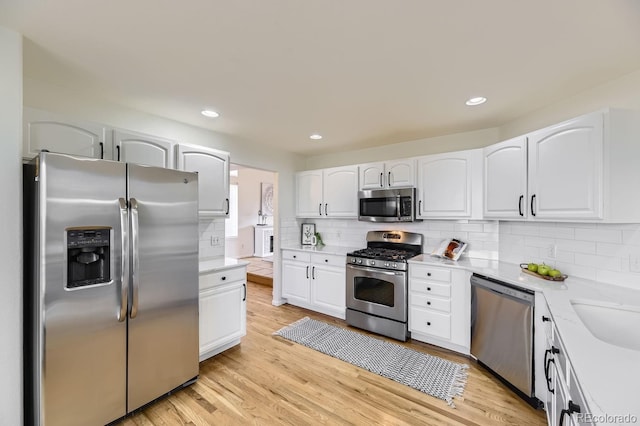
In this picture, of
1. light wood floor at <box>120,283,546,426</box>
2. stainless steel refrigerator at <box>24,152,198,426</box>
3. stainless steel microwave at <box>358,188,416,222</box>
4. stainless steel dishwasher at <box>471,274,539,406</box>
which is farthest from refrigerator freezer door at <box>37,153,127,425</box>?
stainless steel dishwasher at <box>471,274,539,406</box>

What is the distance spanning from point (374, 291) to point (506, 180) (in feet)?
5.94

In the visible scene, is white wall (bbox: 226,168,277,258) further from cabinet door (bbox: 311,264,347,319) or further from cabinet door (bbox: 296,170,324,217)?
cabinet door (bbox: 311,264,347,319)

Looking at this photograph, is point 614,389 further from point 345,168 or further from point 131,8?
point 345,168

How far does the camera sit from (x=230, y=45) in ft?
5.24

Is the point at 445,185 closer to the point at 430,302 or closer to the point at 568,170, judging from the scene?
the point at 568,170

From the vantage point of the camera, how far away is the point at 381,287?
3.23 metres

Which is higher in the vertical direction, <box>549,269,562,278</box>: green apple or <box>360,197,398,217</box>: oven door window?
<box>360,197,398,217</box>: oven door window

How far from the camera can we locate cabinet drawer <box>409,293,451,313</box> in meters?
2.83

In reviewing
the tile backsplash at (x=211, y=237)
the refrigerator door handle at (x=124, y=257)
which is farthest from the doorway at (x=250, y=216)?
the refrigerator door handle at (x=124, y=257)

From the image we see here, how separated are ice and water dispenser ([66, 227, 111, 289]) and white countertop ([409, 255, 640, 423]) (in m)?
2.38

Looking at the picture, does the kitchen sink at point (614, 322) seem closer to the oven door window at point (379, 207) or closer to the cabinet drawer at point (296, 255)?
the oven door window at point (379, 207)

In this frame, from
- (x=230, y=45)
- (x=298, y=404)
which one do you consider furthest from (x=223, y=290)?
(x=230, y=45)

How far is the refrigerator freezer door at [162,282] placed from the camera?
6.20 feet

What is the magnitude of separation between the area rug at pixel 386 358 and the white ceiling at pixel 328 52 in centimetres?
241
